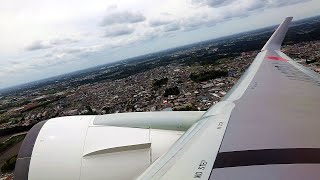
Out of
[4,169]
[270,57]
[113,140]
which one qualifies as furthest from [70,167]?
[4,169]

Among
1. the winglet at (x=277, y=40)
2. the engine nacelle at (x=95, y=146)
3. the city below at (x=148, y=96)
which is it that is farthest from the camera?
the city below at (x=148, y=96)

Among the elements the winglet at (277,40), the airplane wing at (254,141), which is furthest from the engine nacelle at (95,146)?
the winglet at (277,40)

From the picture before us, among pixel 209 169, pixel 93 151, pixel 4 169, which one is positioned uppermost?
pixel 209 169

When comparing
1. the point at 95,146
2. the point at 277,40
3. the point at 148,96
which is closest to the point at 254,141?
the point at 95,146

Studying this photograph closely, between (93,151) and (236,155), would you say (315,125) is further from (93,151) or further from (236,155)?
(93,151)

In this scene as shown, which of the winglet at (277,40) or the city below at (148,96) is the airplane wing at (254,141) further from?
the winglet at (277,40)

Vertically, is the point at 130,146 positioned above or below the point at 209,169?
below

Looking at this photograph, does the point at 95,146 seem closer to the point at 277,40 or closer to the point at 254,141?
the point at 254,141
